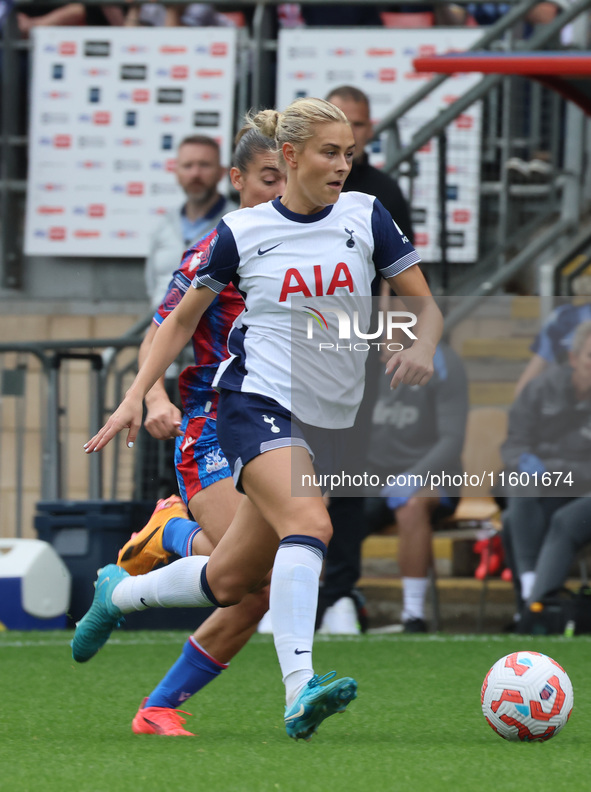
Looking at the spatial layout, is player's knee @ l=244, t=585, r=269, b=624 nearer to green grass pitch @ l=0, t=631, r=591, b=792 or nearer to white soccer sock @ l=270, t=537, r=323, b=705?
green grass pitch @ l=0, t=631, r=591, b=792

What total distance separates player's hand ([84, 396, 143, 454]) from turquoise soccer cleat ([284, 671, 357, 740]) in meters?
0.83

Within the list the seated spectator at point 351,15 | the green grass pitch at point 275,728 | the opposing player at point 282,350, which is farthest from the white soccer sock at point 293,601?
the seated spectator at point 351,15

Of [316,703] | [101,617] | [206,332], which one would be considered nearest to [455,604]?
[206,332]

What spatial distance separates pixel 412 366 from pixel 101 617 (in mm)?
1333

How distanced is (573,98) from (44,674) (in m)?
4.95

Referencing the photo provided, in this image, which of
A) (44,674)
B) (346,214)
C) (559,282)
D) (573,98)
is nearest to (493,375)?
(559,282)

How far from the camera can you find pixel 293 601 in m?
3.64

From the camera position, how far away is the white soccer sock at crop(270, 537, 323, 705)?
3.62 metres

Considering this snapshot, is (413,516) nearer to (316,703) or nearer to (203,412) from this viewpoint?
(203,412)

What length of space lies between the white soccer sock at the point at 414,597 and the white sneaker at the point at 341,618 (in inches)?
16.9

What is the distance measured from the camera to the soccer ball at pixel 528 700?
376 cm

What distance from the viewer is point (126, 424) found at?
3818 mm

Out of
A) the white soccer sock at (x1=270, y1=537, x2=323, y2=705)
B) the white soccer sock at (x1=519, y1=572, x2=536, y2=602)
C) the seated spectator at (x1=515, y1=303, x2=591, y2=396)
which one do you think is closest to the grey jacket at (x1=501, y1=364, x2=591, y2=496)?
the seated spectator at (x1=515, y1=303, x2=591, y2=396)

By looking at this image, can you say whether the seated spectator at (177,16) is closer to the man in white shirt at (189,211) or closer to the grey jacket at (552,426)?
the man in white shirt at (189,211)
